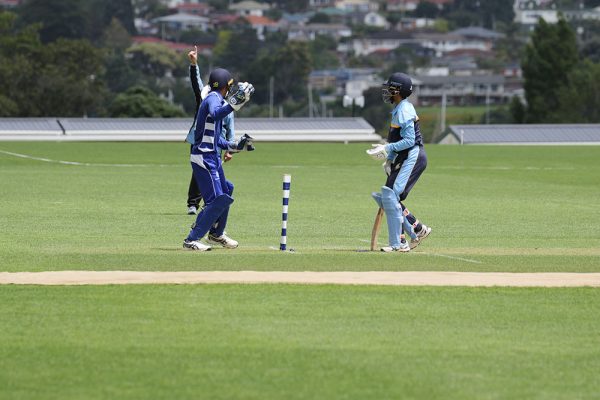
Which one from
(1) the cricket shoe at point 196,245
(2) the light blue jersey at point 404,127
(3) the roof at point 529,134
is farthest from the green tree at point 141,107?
(2) the light blue jersey at point 404,127

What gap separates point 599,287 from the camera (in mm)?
17203

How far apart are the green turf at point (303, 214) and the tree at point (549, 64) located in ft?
196

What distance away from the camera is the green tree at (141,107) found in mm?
104812

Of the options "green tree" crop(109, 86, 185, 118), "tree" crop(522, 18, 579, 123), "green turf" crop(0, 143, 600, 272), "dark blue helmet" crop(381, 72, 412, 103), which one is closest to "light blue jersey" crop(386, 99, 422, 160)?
"dark blue helmet" crop(381, 72, 412, 103)

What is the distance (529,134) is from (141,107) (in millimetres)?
36493

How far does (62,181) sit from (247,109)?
413 feet

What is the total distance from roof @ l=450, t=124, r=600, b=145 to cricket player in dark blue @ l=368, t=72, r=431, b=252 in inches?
2098

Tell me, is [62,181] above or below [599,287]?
below

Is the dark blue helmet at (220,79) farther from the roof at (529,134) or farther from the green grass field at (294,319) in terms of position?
Result: the roof at (529,134)

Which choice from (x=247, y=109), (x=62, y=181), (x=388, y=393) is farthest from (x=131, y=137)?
(x=247, y=109)

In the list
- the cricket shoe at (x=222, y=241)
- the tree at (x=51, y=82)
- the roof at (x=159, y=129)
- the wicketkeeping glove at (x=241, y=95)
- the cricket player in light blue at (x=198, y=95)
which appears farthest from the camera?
the tree at (x=51, y=82)

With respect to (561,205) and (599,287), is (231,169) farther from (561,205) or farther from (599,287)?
(599,287)

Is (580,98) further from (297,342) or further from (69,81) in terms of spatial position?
(297,342)

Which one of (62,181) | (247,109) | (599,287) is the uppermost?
(599,287)
